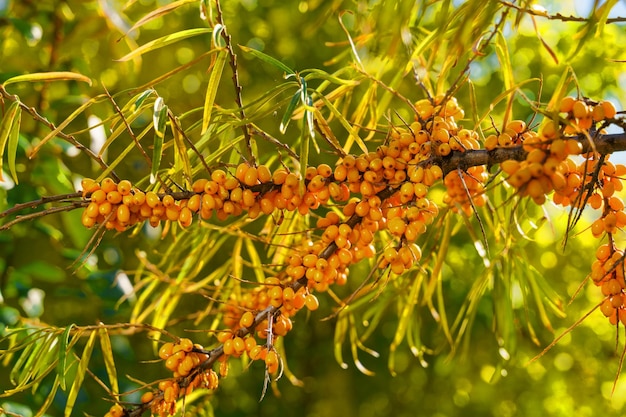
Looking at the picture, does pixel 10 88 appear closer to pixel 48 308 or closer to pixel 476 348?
pixel 48 308

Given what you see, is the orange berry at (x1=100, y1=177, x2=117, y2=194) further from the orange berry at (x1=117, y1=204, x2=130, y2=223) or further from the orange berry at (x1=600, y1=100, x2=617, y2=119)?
the orange berry at (x1=600, y1=100, x2=617, y2=119)

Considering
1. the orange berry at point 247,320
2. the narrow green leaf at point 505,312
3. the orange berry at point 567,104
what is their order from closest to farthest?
the orange berry at point 567,104, the orange berry at point 247,320, the narrow green leaf at point 505,312

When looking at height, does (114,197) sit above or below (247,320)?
above

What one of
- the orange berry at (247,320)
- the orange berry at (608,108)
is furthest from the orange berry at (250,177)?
the orange berry at (608,108)

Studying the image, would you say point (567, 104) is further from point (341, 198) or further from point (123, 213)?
point (123, 213)

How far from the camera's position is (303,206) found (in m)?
0.46

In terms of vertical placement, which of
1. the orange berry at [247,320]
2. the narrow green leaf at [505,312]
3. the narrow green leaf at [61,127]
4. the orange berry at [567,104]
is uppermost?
the orange berry at [567,104]

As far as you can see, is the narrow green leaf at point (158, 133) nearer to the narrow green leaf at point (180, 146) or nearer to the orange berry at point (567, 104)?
the narrow green leaf at point (180, 146)

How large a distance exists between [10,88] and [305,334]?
965 millimetres

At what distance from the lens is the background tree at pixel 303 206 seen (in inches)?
17.2

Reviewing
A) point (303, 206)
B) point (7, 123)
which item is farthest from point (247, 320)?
point (7, 123)

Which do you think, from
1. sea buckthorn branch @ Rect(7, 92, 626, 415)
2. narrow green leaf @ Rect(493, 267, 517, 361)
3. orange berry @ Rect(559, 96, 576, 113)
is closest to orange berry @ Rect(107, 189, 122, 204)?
sea buckthorn branch @ Rect(7, 92, 626, 415)

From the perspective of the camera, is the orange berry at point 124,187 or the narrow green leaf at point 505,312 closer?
the orange berry at point 124,187

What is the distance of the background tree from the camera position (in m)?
0.44
